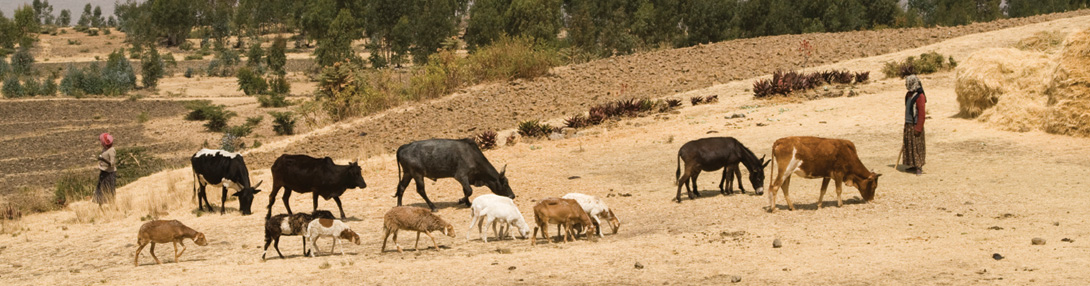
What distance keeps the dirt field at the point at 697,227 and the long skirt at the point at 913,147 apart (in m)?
0.28

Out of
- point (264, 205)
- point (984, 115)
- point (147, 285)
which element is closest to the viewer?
point (147, 285)

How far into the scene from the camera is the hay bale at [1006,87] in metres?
19.7

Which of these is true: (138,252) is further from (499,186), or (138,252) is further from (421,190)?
(499,186)

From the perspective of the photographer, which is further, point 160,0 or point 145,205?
point 160,0

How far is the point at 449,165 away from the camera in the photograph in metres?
16.0

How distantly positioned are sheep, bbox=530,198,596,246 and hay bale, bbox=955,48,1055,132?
11.0 metres

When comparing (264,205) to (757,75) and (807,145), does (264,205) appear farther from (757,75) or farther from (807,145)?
(757,75)

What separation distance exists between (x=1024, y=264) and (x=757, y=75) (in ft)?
65.3

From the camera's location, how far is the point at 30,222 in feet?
60.4

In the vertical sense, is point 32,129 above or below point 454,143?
below

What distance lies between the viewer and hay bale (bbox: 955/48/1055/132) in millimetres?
19734

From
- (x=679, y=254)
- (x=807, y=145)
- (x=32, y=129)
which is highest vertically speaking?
(x=807, y=145)

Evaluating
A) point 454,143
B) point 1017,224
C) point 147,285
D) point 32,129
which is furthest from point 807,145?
point 32,129

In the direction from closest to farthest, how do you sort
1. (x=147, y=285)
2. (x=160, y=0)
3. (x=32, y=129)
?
(x=147, y=285) → (x=32, y=129) → (x=160, y=0)
